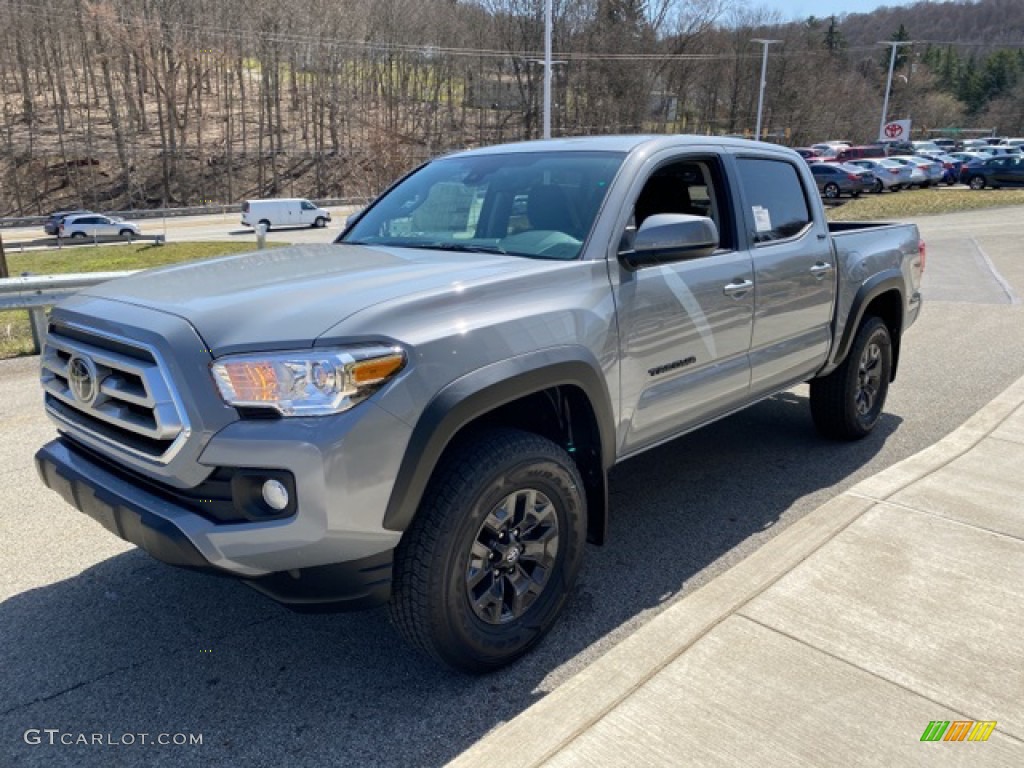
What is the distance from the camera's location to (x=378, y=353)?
8.02 ft

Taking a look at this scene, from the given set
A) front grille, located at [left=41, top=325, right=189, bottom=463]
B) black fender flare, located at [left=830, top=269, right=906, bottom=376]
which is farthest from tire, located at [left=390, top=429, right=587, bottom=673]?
black fender flare, located at [left=830, top=269, right=906, bottom=376]

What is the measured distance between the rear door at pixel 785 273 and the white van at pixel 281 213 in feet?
122

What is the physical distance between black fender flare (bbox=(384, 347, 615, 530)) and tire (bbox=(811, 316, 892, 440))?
275 cm

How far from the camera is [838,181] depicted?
109ft

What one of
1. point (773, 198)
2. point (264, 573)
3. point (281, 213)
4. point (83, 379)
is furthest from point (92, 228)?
point (264, 573)

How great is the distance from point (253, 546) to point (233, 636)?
0.99 metres

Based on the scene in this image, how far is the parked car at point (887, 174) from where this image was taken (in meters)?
34.2

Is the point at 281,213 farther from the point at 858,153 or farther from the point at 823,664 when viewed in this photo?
the point at 823,664

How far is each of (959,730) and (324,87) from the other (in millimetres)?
70630

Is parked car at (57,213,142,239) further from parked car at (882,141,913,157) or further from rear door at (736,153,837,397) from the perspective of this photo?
parked car at (882,141,913,157)

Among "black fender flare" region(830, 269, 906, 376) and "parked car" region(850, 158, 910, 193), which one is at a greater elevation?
"black fender flare" region(830, 269, 906, 376)

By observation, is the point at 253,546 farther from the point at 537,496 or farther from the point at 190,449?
the point at 537,496

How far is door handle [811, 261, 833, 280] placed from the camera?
4.57 meters

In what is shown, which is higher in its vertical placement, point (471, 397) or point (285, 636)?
point (471, 397)
